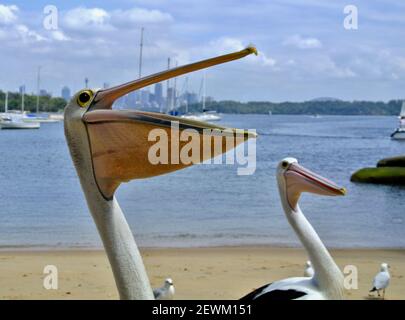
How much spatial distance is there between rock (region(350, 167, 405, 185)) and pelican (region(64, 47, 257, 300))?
18.8 metres

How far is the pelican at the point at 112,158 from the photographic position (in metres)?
2.38

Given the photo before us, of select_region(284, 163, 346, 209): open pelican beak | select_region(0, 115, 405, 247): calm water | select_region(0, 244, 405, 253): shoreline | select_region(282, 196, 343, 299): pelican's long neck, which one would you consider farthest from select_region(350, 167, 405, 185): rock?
select_region(282, 196, 343, 299): pelican's long neck

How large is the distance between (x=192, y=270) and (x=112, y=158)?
688cm

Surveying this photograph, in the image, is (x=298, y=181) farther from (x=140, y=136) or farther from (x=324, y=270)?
(x=140, y=136)

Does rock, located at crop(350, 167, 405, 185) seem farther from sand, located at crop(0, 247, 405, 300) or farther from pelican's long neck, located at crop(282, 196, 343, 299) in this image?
pelican's long neck, located at crop(282, 196, 343, 299)

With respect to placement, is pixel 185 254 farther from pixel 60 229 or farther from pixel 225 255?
pixel 60 229

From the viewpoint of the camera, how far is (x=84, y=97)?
2605 millimetres

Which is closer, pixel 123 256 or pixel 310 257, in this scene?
pixel 123 256

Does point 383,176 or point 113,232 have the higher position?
point 113,232

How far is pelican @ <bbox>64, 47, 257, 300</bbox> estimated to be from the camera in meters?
2.38

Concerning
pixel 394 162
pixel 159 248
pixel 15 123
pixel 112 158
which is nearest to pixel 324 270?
pixel 112 158

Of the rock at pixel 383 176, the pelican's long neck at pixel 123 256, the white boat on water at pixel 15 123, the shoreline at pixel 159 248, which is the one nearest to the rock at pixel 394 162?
the rock at pixel 383 176

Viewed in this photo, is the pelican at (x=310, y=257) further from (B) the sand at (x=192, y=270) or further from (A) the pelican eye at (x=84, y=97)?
(B) the sand at (x=192, y=270)
